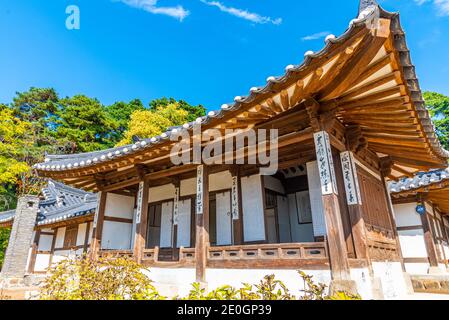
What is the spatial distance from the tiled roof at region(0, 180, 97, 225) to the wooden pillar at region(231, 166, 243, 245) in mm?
8387

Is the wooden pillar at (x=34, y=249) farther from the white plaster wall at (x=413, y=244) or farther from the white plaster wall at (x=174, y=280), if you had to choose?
the white plaster wall at (x=413, y=244)

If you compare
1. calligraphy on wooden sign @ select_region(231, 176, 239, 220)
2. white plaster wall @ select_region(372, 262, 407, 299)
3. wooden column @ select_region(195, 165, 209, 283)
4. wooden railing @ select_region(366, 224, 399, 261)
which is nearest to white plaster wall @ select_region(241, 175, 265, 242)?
calligraphy on wooden sign @ select_region(231, 176, 239, 220)

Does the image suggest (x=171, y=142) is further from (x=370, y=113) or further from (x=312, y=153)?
(x=370, y=113)

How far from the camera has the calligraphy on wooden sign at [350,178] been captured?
5902 millimetres

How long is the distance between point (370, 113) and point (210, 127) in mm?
3194

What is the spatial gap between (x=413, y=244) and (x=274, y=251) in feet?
25.7

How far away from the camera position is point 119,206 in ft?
34.5

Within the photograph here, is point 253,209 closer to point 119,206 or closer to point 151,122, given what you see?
point 119,206

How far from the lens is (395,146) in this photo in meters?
7.34

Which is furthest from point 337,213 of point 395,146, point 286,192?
point 286,192

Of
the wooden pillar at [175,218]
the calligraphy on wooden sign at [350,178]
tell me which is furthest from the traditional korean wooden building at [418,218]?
the wooden pillar at [175,218]

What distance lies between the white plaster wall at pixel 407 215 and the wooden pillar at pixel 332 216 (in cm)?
762

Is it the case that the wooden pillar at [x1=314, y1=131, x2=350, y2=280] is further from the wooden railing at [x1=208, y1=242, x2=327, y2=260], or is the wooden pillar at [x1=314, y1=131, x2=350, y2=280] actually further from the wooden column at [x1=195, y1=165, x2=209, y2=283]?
the wooden column at [x1=195, y1=165, x2=209, y2=283]

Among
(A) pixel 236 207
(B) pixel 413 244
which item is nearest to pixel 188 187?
(A) pixel 236 207
